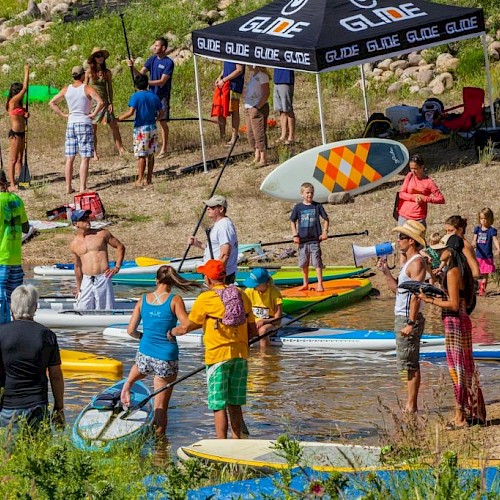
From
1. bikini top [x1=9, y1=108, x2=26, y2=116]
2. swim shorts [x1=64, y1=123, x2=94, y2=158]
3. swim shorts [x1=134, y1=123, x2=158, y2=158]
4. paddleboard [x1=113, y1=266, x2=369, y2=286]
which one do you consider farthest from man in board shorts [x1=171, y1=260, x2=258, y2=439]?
bikini top [x1=9, y1=108, x2=26, y2=116]

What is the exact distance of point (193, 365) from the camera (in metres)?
12.4

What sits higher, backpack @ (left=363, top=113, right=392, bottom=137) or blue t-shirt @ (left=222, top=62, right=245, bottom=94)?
blue t-shirt @ (left=222, top=62, right=245, bottom=94)

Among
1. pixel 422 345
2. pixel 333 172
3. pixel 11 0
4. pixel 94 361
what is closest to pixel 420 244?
pixel 422 345

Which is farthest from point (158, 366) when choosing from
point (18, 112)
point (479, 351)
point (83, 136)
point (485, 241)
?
point (18, 112)

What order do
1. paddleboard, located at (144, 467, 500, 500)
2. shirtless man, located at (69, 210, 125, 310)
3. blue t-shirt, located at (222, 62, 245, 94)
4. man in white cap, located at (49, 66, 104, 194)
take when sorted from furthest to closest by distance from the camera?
1. blue t-shirt, located at (222, 62, 245, 94)
2. man in white cap, located at (49, 66, 104, 194)
3. shirtless man, located at (69, 210, 125, 310)
4. paddleboard, located at (144, 467, 500, 500)

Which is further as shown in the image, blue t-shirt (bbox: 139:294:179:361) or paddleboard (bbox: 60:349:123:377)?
paddleboard (bbox: 60:349:123:377)

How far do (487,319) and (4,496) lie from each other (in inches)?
325

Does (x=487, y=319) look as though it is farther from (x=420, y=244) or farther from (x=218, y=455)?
(x=218, y=455)

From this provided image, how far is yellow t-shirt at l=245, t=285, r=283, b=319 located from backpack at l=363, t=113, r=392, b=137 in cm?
874

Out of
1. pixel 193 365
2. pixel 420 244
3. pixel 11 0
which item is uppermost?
pixel 11 0

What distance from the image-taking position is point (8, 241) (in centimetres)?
1240

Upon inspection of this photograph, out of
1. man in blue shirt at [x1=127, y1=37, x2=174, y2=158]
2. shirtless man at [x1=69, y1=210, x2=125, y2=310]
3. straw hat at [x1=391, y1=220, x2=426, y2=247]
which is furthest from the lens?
man in blue shirt at [x1=127, y1=37, x2=174, y2=158]

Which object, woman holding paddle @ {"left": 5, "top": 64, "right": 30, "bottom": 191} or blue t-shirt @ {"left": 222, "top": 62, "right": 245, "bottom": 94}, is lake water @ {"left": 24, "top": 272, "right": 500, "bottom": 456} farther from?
blue t-shirt @ {"left": 222, "top": 62, "right": 245, "bottom": 94}

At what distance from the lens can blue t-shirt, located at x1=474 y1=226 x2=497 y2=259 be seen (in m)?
14.4
